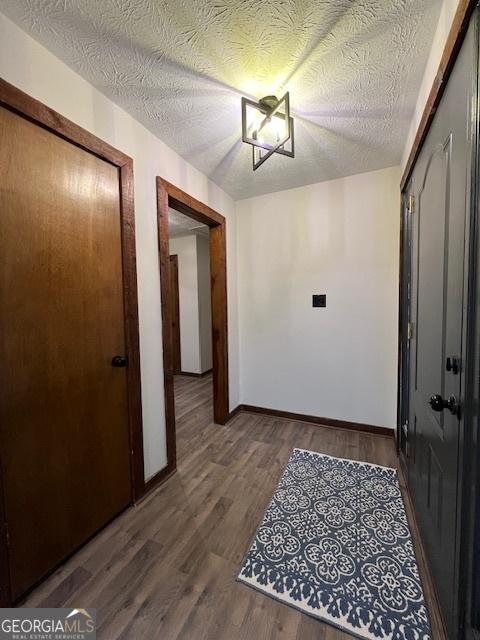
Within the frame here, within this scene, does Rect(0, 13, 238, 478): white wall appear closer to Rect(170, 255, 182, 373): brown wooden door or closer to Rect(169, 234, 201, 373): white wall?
Rect(169, 234, 201, 373): white wall

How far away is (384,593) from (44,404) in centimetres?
175

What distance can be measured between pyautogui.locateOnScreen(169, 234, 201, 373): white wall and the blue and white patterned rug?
298 centimetres

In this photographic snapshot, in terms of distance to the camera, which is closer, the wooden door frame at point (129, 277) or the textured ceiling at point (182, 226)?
the wooden door frame at point (129, 277)

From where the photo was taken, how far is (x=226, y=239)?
2773 millimetres

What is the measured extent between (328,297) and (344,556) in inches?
77.4

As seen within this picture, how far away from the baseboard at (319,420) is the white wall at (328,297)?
0.16ft

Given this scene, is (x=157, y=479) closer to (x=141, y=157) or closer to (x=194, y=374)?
(x=141, y=157)

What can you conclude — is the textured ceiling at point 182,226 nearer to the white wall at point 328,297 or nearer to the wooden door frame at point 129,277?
the white wall at point 328,297

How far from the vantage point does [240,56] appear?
1232 mm

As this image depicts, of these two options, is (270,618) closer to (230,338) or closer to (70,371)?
(70,371)

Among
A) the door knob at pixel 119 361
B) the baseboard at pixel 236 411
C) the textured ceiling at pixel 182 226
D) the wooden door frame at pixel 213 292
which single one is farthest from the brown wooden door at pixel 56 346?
the textured ceiling at pixel 182 226

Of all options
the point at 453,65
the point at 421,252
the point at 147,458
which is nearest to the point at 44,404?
the point at 147,458

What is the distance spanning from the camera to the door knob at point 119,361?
1534 mm

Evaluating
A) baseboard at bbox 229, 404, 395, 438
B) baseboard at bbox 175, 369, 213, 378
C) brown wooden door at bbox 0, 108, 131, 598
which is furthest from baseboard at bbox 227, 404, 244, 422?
baseboard at bbox 175, 369, 213, 378
